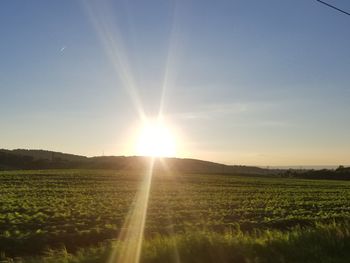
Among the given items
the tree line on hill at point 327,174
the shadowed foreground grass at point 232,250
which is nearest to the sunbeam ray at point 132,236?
the shadowed foreground grass at point 232,250

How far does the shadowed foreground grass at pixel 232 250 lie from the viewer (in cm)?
970

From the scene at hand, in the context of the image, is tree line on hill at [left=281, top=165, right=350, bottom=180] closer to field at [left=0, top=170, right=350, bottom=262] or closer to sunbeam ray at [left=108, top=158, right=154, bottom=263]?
field at [left=0, top=170, right=350, bottom=262]

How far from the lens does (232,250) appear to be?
34.4ft

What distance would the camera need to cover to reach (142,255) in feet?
31.6

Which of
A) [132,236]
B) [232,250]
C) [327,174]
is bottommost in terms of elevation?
[132,236]

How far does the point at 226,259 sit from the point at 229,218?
1464 centimetres

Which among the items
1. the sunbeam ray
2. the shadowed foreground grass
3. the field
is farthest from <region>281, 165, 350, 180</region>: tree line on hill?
the shadowed foreground grass

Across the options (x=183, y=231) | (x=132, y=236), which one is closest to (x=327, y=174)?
(x=183, y=231)

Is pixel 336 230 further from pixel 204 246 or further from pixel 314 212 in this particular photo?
pixel 314 212

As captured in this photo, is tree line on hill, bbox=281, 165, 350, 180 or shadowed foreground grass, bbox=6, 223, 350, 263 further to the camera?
tree line on hill, bbox=281, 165, 350, 180

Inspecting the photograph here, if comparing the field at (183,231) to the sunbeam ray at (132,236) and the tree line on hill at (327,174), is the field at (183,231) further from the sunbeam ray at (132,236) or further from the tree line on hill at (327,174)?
the tree line on hill at (327,174)

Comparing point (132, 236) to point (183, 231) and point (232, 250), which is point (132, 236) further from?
point (232, 250)

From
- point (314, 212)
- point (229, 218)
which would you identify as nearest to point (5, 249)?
point (229, 218)

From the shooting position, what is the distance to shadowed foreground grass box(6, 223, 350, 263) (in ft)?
31.8
